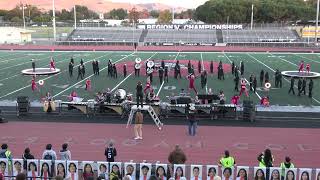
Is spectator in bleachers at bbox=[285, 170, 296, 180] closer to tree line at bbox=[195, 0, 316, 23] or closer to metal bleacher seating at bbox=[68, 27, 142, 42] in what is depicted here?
metal bleacher seating at bbox=[68, 27, 142, 42]

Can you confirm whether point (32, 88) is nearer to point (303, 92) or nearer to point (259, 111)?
point (259, 111)

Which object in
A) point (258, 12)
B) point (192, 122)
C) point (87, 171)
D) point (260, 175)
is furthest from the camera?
point (258, 12)

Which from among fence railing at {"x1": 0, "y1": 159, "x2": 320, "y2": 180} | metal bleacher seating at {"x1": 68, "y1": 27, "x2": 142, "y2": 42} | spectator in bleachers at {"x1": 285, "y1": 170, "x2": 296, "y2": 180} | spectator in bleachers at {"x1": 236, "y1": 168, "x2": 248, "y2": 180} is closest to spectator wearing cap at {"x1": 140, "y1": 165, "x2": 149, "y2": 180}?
fence railing at {"x1": 0, "y1": 159, "x2": 320, "y2": 180}

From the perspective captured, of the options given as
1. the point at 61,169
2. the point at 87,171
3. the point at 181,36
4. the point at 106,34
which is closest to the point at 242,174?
the point at 87,171

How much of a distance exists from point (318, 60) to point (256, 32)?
3553cm

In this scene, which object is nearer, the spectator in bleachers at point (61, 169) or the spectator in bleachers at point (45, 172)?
the spectator in bleachers at point (61, 169)

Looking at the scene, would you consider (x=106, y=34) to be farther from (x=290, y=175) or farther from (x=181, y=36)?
(x=290, y=175)

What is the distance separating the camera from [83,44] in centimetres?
6706

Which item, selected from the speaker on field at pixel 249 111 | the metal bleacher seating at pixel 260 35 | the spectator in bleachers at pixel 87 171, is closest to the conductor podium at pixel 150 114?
the speaker on field at pixel 249 111

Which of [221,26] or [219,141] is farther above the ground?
[221,26]

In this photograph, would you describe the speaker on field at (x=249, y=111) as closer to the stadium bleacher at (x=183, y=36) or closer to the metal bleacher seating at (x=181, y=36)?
the stadium bleacher at (x=183, y=36)

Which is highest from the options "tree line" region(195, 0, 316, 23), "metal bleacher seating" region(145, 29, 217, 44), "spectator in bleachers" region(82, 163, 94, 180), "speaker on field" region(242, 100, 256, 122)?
"tree line" region(195, 0, 316, 23)

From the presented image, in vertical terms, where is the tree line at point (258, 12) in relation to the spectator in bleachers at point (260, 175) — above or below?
above

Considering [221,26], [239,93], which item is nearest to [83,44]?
[221,26]
